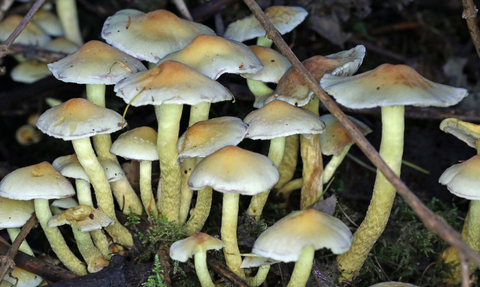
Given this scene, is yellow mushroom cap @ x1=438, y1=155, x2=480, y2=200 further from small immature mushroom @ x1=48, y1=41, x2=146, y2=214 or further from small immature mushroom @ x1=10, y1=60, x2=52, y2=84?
small immature mushroom @ x1=10, y1=60, x2=52, y2=84

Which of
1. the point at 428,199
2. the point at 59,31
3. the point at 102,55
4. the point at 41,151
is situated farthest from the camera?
the point at 59,31

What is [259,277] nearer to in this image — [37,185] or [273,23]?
[37,185]

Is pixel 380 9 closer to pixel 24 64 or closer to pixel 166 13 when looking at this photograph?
pixel 166 13

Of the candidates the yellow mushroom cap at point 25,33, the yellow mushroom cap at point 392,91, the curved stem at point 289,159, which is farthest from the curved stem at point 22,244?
the yellow mushroom cap at point 392,91

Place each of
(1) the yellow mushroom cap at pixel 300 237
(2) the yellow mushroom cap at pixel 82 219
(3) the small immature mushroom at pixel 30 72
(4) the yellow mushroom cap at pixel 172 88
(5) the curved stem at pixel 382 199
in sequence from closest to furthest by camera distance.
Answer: (1) the yellow mushroom cap at pixel 300 237, (4) the yellow mushroom cap at pixel 172 88, (5) the curved stem at pixel 382 199, (2) the yellow mushroom cap at pixel 82 219, (3) the small immature mushroom at pixel 30 72

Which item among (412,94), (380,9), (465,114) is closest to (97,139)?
(412,94)

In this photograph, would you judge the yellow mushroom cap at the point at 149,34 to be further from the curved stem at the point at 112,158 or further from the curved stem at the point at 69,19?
the curved stem at the point at 69,19
